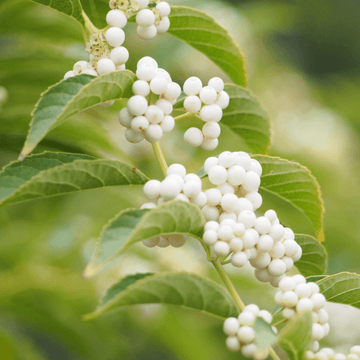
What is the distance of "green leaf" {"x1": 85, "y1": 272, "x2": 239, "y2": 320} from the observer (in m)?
0.30

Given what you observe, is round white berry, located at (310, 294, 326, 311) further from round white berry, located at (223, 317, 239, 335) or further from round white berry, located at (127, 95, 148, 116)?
round white berry, located at (127, 95, 148, 116)

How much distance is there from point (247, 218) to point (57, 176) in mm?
170

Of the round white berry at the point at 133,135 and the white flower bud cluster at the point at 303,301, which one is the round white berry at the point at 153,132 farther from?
the white flower bud cluster at the point at 303,301

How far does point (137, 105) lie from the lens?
0.39 metres

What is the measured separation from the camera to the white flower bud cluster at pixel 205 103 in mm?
432

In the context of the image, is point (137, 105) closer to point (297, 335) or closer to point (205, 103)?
point (205, 103)

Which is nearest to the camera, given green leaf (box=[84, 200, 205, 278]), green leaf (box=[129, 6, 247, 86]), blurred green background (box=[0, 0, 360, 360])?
green leaf (box=[84, 200, 205, 278])

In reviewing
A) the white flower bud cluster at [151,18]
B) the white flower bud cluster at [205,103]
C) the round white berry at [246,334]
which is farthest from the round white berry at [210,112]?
the round white berry at [246,334]

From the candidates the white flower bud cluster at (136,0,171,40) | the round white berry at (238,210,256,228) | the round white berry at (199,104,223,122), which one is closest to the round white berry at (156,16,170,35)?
the white flower bud cluster at (136,0,171,40)

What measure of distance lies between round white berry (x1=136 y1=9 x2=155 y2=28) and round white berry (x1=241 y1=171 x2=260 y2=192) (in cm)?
19

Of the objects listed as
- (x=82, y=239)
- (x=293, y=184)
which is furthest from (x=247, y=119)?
(x=82, y=239)

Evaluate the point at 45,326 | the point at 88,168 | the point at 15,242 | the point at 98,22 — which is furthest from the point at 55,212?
the point at 88,168

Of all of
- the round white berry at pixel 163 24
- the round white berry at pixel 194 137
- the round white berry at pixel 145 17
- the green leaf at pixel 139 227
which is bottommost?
the green leaf at pixel 139 227

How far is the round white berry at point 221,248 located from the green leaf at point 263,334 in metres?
0.06
